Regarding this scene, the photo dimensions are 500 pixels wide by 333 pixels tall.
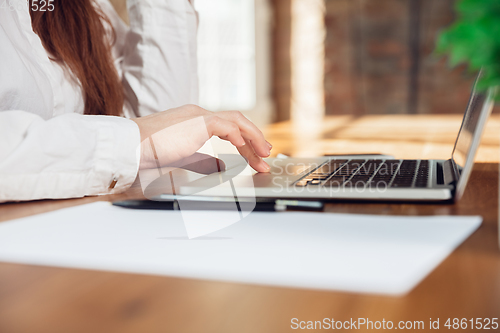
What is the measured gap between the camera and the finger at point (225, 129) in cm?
51

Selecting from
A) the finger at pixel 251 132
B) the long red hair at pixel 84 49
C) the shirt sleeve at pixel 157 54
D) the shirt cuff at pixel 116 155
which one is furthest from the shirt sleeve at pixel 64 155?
the shirt sleeve at pixel 157 54

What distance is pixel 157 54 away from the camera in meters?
0.85

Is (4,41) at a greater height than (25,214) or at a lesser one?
greater

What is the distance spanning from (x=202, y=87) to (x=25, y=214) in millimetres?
2564

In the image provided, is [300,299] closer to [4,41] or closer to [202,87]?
[4,41]

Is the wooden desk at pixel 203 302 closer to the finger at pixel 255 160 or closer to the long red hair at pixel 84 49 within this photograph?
the finger at pixel 255 160

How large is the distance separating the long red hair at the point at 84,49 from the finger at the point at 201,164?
237 millimetres

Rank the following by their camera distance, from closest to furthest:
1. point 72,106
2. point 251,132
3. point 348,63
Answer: point 251,132
point 72,106
point 348,63

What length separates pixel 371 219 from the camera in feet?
1.08

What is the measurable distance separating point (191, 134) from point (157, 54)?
370 millimetres

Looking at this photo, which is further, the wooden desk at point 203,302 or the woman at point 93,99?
the woman at point 93,99

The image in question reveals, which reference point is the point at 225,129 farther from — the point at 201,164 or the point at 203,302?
the point at 203,302

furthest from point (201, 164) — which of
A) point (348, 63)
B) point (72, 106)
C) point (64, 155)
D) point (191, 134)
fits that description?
point (348, 63)

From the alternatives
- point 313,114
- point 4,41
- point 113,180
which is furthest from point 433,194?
point 313,114
